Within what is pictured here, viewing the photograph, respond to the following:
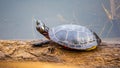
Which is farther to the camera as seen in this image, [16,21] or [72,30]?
[16,21]

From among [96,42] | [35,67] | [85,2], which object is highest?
[85,2]

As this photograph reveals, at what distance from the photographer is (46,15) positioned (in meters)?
23.0

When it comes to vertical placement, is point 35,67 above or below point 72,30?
below

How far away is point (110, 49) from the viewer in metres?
4.32

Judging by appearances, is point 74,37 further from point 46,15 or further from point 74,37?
point 46,15

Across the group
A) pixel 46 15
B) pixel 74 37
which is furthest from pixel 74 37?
pixel 46 15

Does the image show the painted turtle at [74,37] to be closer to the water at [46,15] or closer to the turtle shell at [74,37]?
the turtle shell at [74,37]

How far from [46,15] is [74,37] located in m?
19.0

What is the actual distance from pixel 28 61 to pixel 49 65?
46 cm

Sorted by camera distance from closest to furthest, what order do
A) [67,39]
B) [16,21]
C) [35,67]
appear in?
1. [35,67]
2. [67,39]
3. [16,21]

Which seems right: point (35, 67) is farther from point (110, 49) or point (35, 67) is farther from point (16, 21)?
point (16, 21)

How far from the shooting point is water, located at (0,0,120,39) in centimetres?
2009

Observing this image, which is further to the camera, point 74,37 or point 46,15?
point 46,15

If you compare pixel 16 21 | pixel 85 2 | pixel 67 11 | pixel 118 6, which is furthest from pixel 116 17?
pixel 16 21
